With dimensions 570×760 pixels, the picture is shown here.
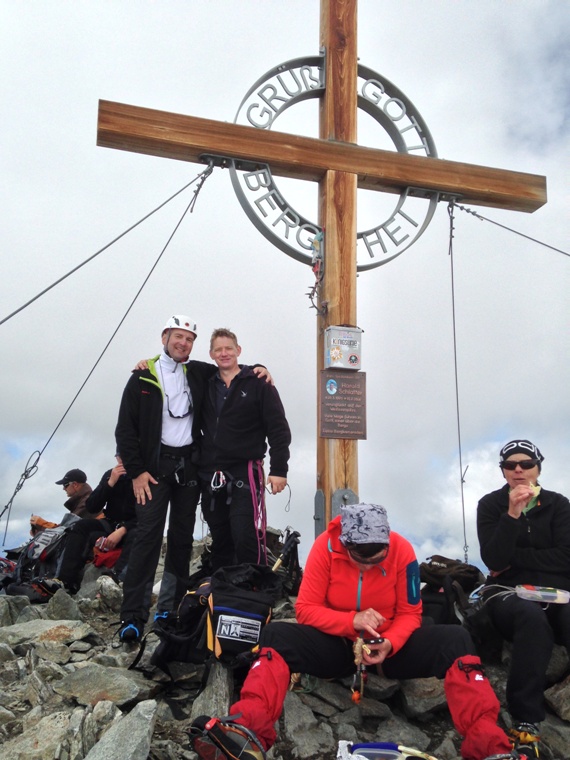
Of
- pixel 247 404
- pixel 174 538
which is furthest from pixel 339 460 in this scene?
pixel 174 538

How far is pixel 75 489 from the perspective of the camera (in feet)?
29.2

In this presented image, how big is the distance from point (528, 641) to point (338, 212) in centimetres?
426

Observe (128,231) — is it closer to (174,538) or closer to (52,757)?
(174,538)

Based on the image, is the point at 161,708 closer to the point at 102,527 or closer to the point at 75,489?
the point at 102,527

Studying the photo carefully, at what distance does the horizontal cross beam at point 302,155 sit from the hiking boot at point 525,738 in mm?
5102

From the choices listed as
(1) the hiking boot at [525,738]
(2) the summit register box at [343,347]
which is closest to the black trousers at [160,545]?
(2) the summit register box at [343,347]

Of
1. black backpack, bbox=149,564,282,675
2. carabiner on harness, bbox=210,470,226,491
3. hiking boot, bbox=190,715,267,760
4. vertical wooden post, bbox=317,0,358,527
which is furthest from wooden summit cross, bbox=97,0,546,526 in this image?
hiking boot, bbox=190,715,267,760

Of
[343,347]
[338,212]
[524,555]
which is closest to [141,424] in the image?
[343,347]

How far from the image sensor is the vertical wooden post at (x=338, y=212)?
20.2 ft

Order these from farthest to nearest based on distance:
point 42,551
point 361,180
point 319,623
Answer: point 42,551 → point 361,180 → point 319,623

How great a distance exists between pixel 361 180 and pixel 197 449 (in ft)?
11.2

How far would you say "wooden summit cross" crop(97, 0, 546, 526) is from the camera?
20.4 ft

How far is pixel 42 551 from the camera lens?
793cm

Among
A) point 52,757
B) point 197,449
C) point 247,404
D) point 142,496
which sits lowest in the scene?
point 52,757
